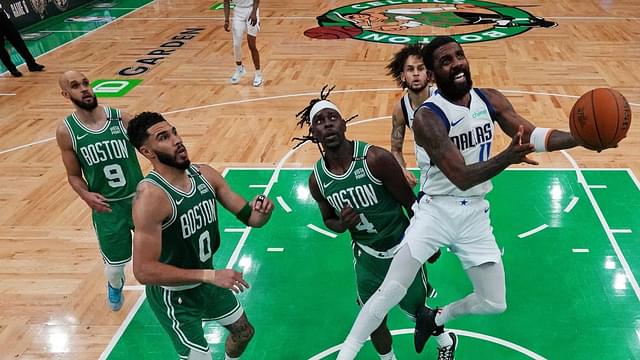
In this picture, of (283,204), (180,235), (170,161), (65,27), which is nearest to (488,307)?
(180,235)

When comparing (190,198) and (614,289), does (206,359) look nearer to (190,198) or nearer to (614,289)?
(190,198)

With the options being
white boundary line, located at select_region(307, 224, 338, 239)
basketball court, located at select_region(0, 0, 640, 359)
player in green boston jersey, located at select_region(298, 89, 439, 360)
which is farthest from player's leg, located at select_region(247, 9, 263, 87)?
player in green boston jersey, located at select_region(298, 89, 439, 360)

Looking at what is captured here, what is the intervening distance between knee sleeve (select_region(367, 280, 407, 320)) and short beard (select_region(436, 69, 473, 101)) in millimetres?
1113

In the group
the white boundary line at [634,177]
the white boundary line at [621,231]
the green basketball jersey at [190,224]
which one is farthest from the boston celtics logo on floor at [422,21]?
the green basketball jersey at [190,224]

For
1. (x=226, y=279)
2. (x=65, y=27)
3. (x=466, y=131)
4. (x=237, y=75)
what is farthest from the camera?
(x=65, y=27)

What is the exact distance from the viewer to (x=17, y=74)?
1183 centimetres

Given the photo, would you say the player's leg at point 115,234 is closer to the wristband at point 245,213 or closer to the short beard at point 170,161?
the wristband at point 245,213

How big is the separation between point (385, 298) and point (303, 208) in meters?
3.05

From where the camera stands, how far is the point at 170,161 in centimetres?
346

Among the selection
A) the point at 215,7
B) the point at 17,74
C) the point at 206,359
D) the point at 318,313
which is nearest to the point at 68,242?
the point at 318,313

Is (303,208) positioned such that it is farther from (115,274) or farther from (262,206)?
(262,206)

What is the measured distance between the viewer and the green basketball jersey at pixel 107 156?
15.2ft

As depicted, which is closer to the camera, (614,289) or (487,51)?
(614,289)

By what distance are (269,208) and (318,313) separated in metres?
1.58
